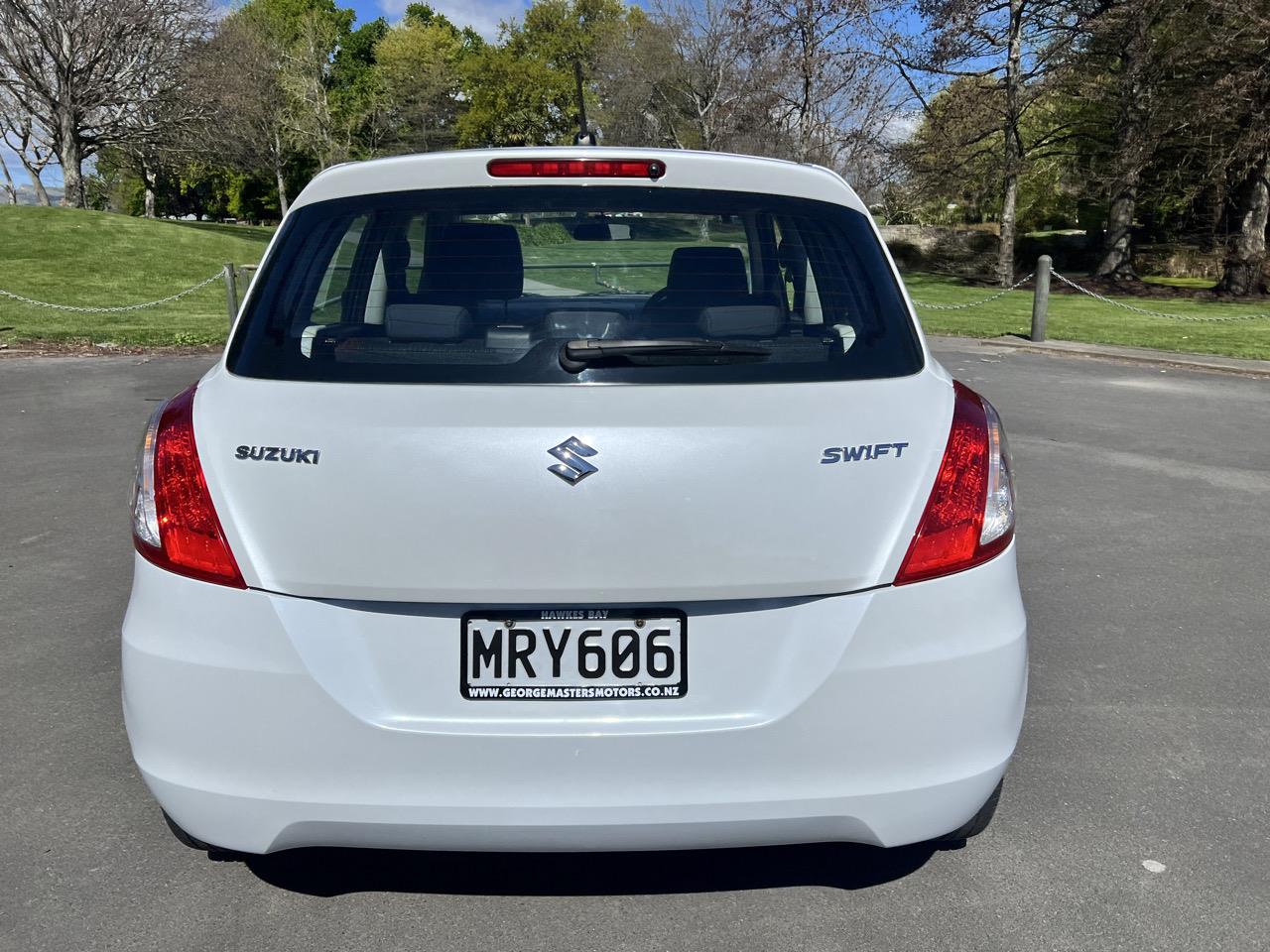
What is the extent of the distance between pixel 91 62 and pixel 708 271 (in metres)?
40.7

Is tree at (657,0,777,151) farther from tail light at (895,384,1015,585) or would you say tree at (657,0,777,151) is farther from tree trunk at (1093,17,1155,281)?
tail light at (895,384,1015,585)

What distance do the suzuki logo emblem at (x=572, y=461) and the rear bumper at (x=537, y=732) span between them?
1.13 feet

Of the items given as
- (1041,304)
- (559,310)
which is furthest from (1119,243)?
(559,310)

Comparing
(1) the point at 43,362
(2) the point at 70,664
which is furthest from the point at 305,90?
(2) the point at 70,664

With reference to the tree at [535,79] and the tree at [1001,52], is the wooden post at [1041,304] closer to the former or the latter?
the tree at [1001,52]

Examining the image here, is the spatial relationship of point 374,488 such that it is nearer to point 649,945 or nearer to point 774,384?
point 774,384

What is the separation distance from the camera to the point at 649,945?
259 cm

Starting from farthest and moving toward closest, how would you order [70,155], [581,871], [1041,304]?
[70,155], [1041,304], [581,871]

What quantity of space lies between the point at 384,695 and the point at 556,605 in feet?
1.26

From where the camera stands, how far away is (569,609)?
233 cm

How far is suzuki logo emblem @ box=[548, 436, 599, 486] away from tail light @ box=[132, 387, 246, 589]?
686 millimetres

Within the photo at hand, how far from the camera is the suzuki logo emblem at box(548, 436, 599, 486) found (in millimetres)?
2285

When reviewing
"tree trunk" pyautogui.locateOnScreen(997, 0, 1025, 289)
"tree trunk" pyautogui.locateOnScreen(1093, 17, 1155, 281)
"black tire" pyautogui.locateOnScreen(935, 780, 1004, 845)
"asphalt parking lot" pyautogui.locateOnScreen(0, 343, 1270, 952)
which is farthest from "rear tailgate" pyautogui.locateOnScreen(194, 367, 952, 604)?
"tree trunk" pyautogui.locateOnScreen(997, 0, 1025, 289)

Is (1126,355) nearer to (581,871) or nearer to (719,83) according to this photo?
(581,871)
